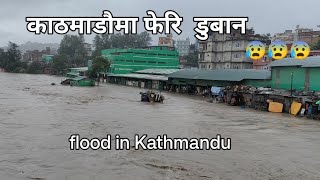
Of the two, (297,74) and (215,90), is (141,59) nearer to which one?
(215,90)

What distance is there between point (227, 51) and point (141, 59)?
18121mm

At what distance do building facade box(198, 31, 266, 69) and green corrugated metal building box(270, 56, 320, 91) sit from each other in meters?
27.5

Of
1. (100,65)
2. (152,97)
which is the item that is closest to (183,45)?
(100,65)

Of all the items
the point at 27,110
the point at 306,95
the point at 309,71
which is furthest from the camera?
the point at 309,71

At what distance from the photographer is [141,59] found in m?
78.0

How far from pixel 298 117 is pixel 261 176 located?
1750cm

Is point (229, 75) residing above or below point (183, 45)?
below

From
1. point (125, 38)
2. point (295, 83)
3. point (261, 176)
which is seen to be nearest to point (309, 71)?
point (295, 83)

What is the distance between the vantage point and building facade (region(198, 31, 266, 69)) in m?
64.6

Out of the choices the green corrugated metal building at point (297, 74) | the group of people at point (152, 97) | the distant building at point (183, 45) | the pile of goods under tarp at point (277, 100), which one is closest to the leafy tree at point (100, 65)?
the group of people at point (152, 97)

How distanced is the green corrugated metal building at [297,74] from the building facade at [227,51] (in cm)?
2754

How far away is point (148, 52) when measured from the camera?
3078 inches

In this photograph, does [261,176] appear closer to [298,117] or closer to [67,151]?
[67,151]

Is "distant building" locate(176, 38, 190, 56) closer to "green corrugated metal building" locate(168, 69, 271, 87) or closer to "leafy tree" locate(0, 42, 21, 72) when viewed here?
"leafy tree" locate(0, 42, 21, 72)
